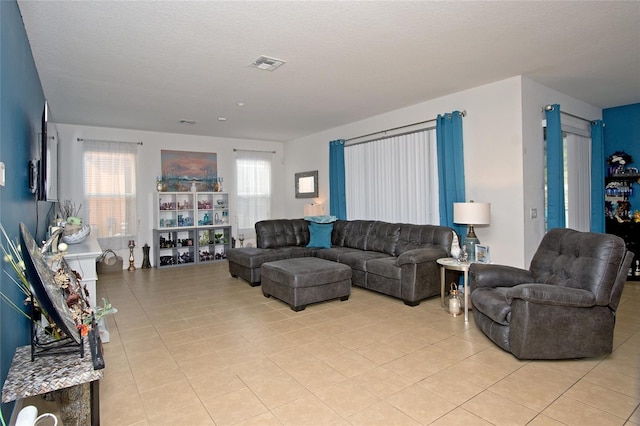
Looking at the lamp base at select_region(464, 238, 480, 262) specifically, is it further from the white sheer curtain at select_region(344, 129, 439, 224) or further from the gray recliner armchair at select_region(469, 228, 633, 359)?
the gray recliner armchair at select_region(469, 228, 633, 359)

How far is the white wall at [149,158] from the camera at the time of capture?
6.32 metres

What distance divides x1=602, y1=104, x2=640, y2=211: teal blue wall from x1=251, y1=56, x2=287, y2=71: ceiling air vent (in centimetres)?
563

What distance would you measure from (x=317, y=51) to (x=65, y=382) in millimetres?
3098

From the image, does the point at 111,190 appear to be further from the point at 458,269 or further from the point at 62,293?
the point at 458,269

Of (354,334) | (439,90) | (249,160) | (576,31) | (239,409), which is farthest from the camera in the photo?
(249,160)

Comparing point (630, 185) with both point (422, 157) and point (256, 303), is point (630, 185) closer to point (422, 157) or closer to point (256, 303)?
point (422, 157)

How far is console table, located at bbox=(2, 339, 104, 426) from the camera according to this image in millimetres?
1612

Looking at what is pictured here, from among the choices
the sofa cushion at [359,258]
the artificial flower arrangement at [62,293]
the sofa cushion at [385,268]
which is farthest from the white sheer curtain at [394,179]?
the artificial flower arrangement at [62,293]

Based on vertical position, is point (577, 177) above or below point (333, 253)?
above

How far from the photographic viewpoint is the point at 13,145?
2.33 metres

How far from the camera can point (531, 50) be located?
3453 millimetres

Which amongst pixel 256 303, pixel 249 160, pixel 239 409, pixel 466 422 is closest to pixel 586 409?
pixel 466 422

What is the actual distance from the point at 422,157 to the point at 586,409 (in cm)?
376

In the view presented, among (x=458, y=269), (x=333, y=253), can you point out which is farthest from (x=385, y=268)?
(x=333, y=253)
